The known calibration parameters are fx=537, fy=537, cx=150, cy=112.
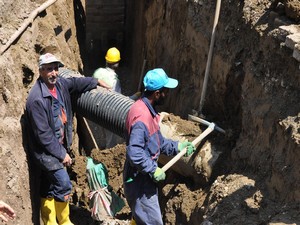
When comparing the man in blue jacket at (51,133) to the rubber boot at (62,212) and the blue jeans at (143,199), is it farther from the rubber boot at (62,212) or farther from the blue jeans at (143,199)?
the blue jeans at (143,199)

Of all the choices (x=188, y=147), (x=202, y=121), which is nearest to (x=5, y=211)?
(x=188, y=147)

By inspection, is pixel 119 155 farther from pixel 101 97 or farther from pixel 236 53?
pixel 236 53

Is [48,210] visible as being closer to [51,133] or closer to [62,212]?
[62,212]

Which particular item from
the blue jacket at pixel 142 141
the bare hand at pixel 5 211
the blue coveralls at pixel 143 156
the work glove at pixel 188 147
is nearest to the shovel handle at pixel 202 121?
the work glove at pixel 188 147

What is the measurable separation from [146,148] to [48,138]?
0.99 m

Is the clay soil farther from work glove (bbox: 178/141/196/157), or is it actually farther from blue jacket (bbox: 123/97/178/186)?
blue jacket (bbox: 123/97/178/186)

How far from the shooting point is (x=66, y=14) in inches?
332

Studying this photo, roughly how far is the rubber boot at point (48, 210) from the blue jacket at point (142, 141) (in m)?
1.01

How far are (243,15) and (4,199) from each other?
3.24 m

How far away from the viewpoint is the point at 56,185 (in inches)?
219

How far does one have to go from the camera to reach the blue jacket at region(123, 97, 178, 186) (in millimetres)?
4824

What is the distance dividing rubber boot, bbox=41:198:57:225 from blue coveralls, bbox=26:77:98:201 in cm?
6

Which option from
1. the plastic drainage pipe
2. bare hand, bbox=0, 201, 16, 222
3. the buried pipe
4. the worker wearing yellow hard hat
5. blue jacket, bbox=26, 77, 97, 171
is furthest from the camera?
the worker wearing yellow hard hat

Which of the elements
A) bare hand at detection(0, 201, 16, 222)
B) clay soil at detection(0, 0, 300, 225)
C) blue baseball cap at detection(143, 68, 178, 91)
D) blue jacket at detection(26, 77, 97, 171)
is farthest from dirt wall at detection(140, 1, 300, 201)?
bare hand at detection(0, 201, 16, 222)
